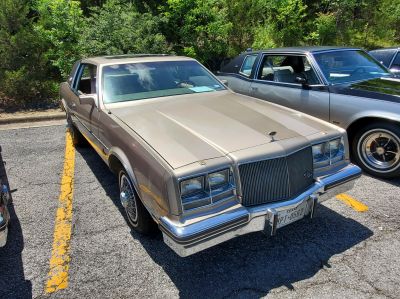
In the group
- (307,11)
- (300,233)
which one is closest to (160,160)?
(300,233)

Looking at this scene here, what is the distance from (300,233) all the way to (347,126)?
6.00 ft

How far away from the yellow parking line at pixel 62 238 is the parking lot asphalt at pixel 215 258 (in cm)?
5

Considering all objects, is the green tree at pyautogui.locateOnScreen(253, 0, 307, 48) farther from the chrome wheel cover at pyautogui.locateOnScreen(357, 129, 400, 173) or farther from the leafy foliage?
the chrome wheel cover at pyautogui.locateOnScreen(357, 129, 400, 173)

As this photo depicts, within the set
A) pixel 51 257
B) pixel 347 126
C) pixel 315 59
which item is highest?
pixel 315 59

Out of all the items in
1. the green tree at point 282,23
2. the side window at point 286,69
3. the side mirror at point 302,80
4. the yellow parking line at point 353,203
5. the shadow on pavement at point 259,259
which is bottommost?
the yellow parking line at point 353,203

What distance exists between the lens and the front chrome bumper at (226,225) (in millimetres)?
Answer: 2217

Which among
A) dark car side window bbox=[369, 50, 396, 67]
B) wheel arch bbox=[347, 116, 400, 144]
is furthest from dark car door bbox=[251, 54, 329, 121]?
dark car side window bbox=[369, 50, 396, 67]

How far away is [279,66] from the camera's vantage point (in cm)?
536

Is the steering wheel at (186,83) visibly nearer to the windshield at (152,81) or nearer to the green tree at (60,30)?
the windshield at (152,81)

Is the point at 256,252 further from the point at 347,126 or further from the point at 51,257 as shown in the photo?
the point at 347,126

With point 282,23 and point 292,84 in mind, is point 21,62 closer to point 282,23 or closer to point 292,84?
point 292,84

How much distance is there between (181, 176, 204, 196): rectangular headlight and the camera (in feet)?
7.45

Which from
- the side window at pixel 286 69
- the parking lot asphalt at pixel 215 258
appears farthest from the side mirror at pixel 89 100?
the side window at pixel 286 69

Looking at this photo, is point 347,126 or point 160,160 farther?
point 347,126
